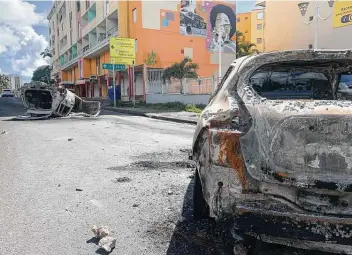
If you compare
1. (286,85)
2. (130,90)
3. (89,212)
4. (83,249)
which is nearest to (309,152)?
(286,85)

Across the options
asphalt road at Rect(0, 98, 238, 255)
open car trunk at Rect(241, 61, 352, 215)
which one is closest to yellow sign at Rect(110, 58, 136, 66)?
asphalt road at Rect(0, 98, 238, 255)

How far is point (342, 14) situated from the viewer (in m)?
25.5

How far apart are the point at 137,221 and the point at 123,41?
23.7m

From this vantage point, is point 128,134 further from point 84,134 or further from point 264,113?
point 264,113

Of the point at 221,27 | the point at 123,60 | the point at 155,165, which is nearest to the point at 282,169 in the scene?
the point at 155,165

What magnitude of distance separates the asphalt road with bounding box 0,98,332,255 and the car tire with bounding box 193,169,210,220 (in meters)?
0.09

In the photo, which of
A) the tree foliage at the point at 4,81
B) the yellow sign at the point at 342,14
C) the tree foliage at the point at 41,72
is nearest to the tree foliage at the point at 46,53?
the tree foliage at the point at 41,72

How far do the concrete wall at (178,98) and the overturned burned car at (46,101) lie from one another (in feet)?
26.7

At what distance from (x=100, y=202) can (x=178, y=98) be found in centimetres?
2124

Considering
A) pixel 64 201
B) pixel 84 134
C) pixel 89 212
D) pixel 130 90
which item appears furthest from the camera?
pixel 130 90

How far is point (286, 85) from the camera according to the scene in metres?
3.31

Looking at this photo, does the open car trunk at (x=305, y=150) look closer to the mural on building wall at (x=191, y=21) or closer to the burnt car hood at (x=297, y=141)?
the burnt car hood at (x=297, y=141)

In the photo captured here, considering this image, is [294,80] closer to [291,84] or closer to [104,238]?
[291,84]

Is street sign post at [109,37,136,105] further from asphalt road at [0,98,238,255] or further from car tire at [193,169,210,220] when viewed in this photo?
car tire at [193,169,210,220]
